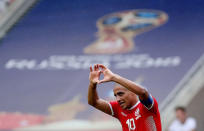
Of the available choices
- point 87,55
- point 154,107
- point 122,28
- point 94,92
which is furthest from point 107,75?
point 122,28

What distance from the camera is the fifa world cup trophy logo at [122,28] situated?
47.1 feet

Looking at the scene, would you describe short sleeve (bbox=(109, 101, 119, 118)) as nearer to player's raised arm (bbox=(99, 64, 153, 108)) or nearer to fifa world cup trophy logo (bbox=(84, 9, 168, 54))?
player's raised arm (bbox=(99, 64, 153, 108))

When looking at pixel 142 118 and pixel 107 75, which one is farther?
pixel 142 118

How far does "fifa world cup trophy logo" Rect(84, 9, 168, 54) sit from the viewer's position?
Answer: 14.4 m

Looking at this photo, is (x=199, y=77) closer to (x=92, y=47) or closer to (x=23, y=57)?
(x=92, y=47)

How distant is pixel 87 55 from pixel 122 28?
1.83m

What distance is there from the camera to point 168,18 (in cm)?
1488

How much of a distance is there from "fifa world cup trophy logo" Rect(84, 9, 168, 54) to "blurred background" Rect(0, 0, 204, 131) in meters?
0.03

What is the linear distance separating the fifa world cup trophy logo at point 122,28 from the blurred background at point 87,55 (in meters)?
0.03

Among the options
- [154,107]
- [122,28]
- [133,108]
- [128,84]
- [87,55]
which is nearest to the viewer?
[128,84]

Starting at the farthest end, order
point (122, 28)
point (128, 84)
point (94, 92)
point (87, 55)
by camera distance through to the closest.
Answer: point (122, 28) < point (87, 55) < point (94, 92) < point (128, 84)

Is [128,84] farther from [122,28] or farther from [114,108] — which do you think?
[122,28]

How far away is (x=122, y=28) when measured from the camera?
15117 millimetres

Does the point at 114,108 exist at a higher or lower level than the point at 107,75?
lower
